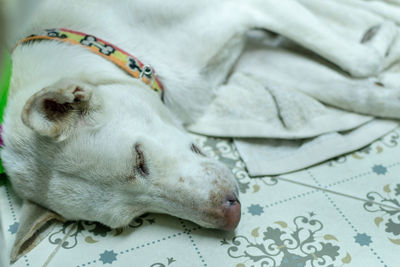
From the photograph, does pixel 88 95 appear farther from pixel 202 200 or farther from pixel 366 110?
pixel 366 110

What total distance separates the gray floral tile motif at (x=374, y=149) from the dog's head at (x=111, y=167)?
50 cm

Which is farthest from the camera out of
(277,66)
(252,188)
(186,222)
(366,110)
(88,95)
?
(277,66)

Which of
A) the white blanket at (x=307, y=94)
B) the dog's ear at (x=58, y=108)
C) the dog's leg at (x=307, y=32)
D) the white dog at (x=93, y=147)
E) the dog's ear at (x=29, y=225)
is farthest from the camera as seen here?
the dog's leg at (x=307, y=32)

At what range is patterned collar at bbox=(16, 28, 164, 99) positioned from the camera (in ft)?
5.13

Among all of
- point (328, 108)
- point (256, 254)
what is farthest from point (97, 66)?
point (328, 108)

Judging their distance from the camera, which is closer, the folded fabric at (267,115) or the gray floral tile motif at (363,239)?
the gray floral tile motif at (363,239)

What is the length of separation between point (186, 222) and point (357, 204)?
0.60m

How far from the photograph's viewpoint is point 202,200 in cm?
132

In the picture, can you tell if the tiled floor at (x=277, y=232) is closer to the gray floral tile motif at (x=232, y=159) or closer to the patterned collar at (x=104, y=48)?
the gray floral tile motif at (x=232, y=159)

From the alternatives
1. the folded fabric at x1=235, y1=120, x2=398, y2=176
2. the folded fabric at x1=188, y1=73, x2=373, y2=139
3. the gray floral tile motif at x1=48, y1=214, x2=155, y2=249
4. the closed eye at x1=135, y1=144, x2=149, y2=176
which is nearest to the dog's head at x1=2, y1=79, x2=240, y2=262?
the closed eye at x1=135, y1=144, x2=149, y2=176

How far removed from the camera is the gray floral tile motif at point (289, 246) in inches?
53.1

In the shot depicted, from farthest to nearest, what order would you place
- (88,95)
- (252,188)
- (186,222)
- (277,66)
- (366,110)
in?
(277,66)
(366,110)
(252,188)
(186,222)
(88,95)

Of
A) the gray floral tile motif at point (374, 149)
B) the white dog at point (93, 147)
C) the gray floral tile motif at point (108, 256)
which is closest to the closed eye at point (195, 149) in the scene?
the white dog at point (93, 147)

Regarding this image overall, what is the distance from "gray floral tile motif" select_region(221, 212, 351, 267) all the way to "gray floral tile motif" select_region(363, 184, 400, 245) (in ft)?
0.56
